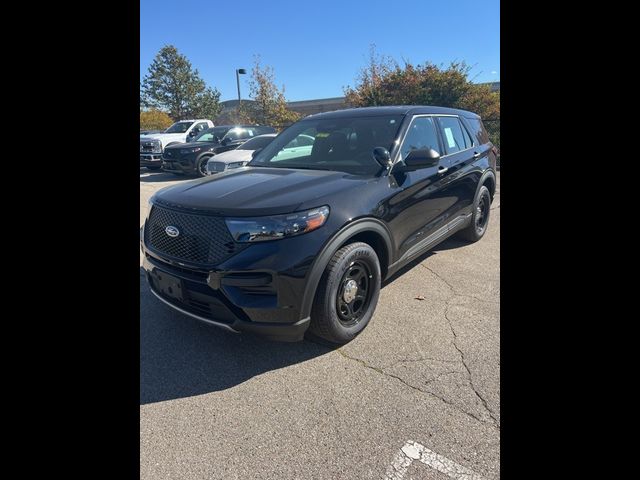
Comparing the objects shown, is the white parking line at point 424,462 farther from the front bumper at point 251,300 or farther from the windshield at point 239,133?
the windshield at point 239,133

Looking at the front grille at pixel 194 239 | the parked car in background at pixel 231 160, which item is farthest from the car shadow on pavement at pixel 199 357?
the parked car in background at pixel 231 160

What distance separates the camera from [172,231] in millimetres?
2664

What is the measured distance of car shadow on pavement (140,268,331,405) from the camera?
2.49 m

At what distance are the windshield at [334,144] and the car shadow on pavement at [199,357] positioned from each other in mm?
1581

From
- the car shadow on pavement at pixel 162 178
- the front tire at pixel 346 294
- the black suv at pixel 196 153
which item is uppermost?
the black suv at pixel 196 153

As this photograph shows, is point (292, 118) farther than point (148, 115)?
No

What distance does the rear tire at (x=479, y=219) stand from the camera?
16.4 feet

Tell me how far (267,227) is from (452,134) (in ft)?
10.2
